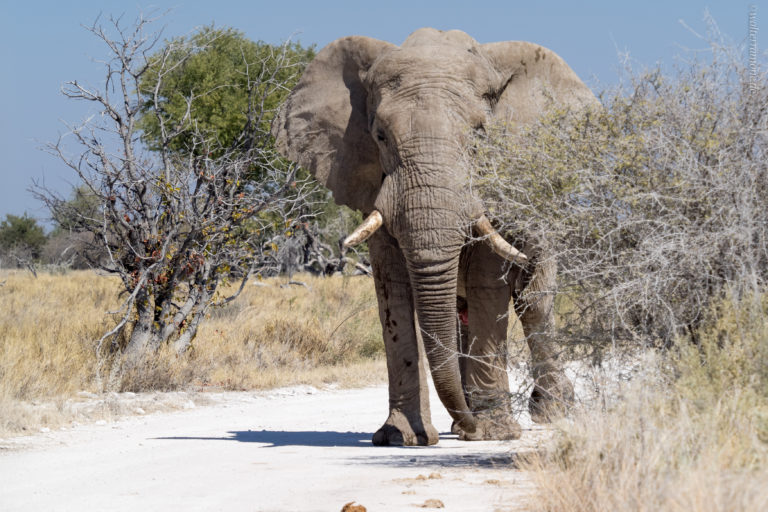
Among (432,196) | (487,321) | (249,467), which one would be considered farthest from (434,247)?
(249,467)

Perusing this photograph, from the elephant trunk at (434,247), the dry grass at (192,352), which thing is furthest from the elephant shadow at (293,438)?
the dry grass at (192,352)

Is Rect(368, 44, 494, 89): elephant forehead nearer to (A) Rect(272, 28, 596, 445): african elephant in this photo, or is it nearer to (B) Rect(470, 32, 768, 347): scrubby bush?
(A) Rect(272, 28, 596, 445): african elephant

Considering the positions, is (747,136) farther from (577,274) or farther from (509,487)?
(509,487)

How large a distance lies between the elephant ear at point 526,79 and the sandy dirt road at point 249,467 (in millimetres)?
2890

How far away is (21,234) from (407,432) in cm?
4662

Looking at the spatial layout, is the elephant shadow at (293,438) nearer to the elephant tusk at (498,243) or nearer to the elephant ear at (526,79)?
the elephant tusk at (498,243)

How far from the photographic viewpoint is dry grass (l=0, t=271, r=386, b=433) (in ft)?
40.1

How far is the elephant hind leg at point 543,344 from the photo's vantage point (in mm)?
8016

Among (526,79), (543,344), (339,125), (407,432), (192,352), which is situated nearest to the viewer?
(543,344)

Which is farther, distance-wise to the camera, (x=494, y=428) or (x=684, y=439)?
(x=494, y=428)

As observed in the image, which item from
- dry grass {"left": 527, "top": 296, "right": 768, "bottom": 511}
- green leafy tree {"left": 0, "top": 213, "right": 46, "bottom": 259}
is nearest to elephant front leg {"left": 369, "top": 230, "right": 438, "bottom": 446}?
dry grass {"left": 527, "top": 296, "right": 768, "bottom": 511}

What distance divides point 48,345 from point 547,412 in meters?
6.85

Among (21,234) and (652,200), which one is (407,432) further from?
(21,234)

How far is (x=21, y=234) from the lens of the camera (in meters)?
53.1
